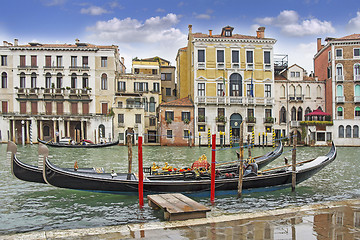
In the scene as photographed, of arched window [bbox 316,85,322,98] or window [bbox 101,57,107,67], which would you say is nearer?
arched window [bbox 316,85,322,98]

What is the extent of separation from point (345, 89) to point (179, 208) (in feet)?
93.2

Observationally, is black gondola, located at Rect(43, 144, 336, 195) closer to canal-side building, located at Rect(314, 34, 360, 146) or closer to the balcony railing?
the balcony railing

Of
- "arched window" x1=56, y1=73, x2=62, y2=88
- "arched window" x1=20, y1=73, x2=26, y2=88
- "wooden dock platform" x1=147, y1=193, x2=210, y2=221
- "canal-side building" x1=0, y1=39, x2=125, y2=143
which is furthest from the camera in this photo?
"arched window" x1=56, y1=73, x2=62, y2=88

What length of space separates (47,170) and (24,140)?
24419 mm

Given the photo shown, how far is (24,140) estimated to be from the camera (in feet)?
101

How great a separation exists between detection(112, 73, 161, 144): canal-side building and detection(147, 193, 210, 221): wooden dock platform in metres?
23.5

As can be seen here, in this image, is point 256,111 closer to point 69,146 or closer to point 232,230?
point 69,146

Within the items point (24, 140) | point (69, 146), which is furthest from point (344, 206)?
point (24, 140)

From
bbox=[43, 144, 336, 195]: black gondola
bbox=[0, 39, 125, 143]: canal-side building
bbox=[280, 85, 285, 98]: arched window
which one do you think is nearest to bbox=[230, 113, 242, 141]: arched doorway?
bbox=[280, 85, 285, 98]: arched window

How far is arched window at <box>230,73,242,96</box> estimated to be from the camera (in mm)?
30000

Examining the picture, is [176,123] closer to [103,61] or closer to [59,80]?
[103,61]

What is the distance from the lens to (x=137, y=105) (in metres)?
31.2

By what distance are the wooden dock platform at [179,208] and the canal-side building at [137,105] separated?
2353 centimetres

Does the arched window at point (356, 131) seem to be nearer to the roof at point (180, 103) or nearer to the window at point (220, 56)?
the window at point (220, 56)
